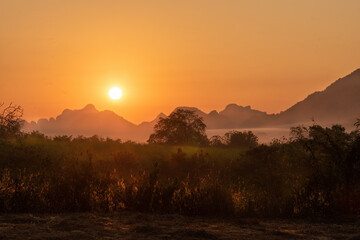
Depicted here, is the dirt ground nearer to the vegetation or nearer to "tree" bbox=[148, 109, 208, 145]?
the vegetation

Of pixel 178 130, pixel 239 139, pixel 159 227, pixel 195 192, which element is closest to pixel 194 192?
→ pixel 195 192

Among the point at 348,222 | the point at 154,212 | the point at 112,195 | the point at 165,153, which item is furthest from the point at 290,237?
the point at 165,153

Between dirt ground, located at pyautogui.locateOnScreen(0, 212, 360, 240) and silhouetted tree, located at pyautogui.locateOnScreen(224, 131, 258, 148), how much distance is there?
48.1 m

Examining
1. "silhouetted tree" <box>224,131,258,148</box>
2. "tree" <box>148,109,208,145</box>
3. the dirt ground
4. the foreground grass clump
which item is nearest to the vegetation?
the foreground grass clump

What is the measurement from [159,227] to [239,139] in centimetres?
5099

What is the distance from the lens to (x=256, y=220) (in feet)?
31.4

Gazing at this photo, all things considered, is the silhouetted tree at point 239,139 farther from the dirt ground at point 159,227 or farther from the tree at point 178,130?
the dirt ground at point 159,227

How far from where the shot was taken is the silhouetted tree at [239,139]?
5780 centimetres

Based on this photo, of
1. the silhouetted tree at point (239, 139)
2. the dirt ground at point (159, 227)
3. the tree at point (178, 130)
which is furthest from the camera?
the silhouetted tree at point (239, 139)

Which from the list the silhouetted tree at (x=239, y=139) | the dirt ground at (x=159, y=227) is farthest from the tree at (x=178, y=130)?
the dirt ground at (x=159, y=227)

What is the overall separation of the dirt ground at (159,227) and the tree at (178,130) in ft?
142

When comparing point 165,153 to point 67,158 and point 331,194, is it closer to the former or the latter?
point 67,158

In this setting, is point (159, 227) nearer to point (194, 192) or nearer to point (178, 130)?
point (194, 192)

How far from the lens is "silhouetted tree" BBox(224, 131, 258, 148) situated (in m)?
57.8
